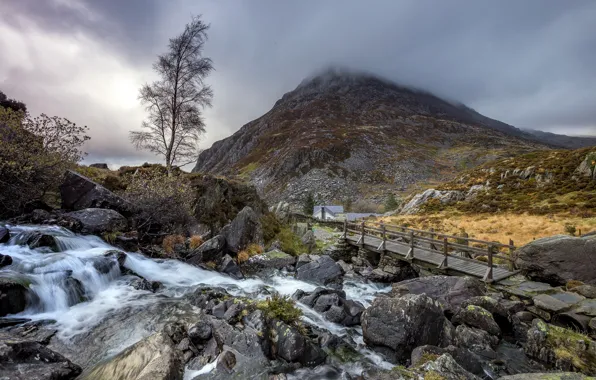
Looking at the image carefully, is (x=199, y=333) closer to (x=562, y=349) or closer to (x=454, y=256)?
(x=562, y=349)

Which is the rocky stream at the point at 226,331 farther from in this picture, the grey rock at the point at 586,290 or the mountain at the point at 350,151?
the mountain at the point at 350,151

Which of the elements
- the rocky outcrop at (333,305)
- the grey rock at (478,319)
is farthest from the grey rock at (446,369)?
the rocky outcrop at (333,305)

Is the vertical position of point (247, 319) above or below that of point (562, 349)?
above

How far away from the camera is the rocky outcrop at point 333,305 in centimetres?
1054

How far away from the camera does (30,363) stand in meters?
5.48

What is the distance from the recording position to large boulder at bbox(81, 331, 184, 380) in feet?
17.8

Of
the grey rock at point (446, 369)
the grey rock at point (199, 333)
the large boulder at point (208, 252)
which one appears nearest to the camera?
the grey rock at point (446, 369)

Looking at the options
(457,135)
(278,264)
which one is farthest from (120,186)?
(457,135)

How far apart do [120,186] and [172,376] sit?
19.4 metres

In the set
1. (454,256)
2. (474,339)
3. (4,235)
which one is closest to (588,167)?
(454,256)

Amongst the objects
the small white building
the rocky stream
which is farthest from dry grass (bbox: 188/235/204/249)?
the small white building

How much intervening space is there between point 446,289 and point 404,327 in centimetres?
573

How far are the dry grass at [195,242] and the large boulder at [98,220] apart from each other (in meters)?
Answer: 3.73

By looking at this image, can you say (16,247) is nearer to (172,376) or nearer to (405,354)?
(172,376)
